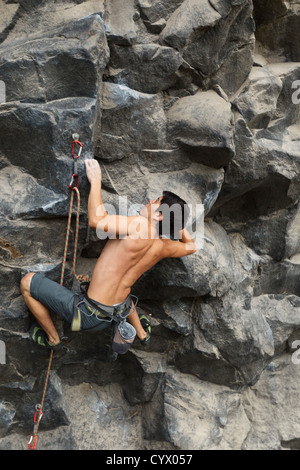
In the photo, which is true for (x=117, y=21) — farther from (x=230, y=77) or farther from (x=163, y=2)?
(x=230, y=77)

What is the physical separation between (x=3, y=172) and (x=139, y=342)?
1.96 m

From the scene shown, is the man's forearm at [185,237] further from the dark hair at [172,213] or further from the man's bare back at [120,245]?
the dark hair at [172,213]

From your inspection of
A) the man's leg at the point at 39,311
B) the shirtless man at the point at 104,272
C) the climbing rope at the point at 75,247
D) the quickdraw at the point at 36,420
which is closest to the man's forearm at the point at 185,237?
the shirtless man at the point at 104,272

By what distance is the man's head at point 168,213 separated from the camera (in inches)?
136

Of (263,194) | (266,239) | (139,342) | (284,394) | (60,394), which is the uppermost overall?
(263,194)

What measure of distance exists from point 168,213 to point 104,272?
2.14 feet

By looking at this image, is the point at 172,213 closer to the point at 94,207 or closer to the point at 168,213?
the point at 168,213

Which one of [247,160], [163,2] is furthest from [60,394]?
[163,2]

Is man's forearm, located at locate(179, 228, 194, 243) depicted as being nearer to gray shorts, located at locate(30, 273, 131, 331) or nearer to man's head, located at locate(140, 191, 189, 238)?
man's head, located at locate(140, 191, 189, 238)

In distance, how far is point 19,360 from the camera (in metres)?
3.88

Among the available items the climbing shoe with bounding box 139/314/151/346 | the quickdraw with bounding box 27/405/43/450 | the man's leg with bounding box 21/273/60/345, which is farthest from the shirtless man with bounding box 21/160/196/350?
the quickdraw with bounding box 27/405/43/450

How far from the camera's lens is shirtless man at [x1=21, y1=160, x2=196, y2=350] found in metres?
3.43

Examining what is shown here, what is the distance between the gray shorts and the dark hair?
749 mm

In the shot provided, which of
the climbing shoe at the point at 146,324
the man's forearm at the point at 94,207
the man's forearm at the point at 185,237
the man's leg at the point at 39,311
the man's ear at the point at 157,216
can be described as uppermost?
the man's forearm at the point at 94,207
